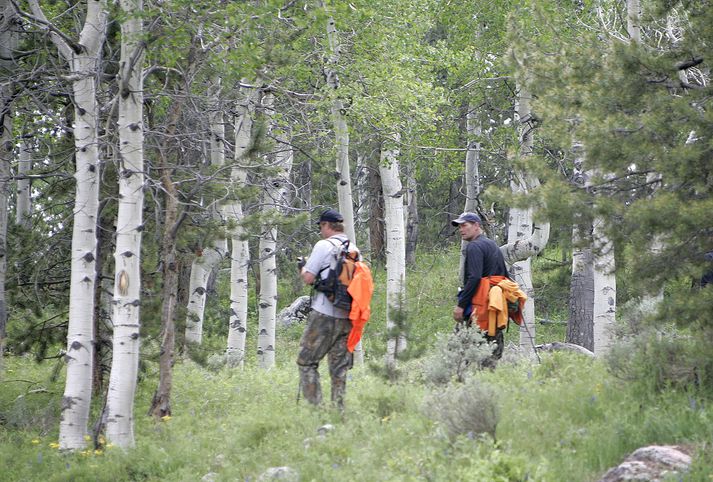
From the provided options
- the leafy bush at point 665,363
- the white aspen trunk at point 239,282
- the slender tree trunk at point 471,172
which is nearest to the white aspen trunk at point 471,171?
the slender tree trunk at point 471,172

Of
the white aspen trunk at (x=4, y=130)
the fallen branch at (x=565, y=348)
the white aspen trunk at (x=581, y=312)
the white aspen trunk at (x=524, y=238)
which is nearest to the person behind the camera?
the white aspen trunk at (x=4, y=130)

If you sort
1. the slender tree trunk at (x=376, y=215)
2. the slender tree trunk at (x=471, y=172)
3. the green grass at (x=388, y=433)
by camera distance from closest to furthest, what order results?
the green grass at (x=388, y=433) < the slender tree trunk at (x=471, y=172) < the slender tree trunk at (x=376, y=215)

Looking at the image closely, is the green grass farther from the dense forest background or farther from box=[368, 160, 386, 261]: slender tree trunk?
box=[368, 160, 386, 261]: slender tree trunk

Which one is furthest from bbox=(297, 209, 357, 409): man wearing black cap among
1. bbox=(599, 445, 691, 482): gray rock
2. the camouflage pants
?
bbox=(599, 445, 691, 482): gray rock

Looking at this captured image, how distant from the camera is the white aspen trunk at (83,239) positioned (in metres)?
9.87

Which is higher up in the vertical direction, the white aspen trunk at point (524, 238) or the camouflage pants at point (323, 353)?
the white aspen trunk at point (524, 238)

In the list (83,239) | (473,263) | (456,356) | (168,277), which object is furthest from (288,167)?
(456,356)

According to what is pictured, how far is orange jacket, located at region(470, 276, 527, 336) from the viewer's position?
1025 centimetres

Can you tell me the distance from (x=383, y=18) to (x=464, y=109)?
7788mm

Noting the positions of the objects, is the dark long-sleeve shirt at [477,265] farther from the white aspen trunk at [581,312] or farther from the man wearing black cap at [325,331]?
the white aspen trunk at [581,312]

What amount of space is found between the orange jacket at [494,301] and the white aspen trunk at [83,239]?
4.02 m

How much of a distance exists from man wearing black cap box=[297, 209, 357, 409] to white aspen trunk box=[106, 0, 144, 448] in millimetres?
1708

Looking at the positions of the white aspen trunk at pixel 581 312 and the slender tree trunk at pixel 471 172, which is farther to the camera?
the slender tree trunk at pixel 471 172

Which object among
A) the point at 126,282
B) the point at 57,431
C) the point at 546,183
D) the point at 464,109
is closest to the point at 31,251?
the point at 57,431
